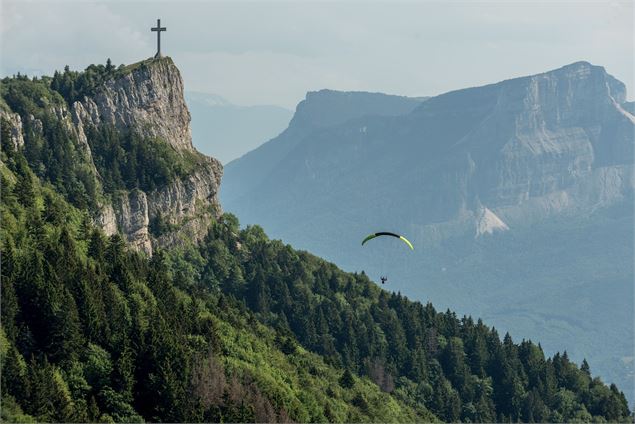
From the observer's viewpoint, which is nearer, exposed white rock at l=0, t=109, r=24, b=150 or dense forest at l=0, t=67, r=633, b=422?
dense forest at l=0, t=67, r=633, b=422

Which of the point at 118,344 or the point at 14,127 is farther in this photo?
the point at 14,127

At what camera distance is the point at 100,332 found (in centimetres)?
12769

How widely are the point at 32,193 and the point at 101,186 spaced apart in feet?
128

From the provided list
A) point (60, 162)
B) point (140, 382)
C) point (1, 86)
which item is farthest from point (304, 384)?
point (1, 86)

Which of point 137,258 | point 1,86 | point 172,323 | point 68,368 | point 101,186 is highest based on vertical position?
point 1,86

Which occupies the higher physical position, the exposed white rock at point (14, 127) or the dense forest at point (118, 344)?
the exposed white rock at point (14, 127)

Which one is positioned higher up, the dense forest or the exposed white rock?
the exposed white rock

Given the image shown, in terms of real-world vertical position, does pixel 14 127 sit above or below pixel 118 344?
above

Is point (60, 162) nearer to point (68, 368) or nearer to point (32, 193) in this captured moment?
point (32, 193)

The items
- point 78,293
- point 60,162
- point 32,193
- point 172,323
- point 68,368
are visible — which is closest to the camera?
point 68,368

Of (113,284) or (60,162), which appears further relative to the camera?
(60,162)

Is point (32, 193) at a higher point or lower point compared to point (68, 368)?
higher

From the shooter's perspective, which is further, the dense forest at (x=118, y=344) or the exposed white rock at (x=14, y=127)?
the exposed white rock at (x=14, y=127)

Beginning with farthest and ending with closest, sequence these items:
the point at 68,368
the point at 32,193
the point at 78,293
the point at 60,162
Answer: the point at 60,162
the point at 32,193
the point at 78,293
the point at 68,368
